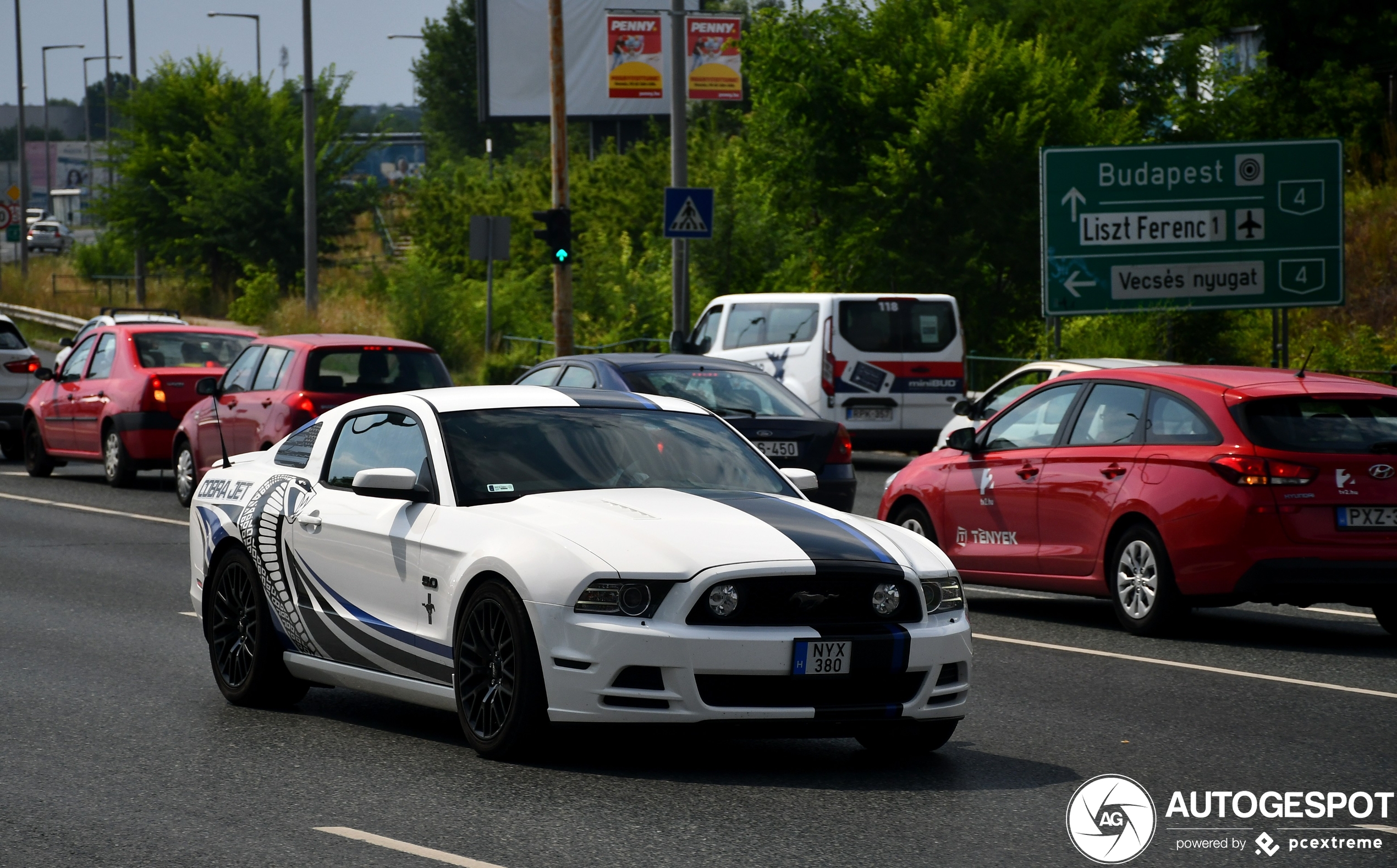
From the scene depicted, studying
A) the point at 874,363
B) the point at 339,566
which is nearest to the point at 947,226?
the point at 874,363

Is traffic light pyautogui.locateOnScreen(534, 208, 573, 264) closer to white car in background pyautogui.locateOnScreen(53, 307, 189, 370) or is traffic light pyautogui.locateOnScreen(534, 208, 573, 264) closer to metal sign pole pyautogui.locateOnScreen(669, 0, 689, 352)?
metal sign pole pyautogui.locateOnScreen(669, 0, 689, 352)

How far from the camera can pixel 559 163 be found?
1180 inches

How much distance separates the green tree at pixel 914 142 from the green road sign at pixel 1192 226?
7594mm

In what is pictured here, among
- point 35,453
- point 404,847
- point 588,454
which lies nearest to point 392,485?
point 588,454

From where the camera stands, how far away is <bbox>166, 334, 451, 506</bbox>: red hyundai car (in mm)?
18062

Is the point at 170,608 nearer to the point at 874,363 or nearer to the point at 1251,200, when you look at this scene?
the point at 874,363

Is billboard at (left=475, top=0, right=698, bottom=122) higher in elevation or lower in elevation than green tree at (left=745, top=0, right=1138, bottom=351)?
higher

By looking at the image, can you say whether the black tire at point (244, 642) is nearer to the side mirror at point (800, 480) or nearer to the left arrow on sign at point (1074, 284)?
the side mirror at point (800, 480)

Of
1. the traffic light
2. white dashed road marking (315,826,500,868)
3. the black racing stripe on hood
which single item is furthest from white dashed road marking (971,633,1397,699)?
the traffic light

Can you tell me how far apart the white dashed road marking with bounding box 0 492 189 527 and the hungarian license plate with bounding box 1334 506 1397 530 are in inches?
417

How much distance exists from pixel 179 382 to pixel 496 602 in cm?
1463

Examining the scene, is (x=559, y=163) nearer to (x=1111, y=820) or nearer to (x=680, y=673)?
(x=680, y=673)

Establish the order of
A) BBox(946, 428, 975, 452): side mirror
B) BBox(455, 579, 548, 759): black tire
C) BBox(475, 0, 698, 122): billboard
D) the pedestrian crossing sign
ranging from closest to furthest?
1. BBox(455, 579, 548, 759): black tire
2. BBox(946, 428, 975, 452): side mirror
3. the pedestrian crossing sign
4. BBox(475, 0, 698, 122): billboard

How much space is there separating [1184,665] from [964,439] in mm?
3035
